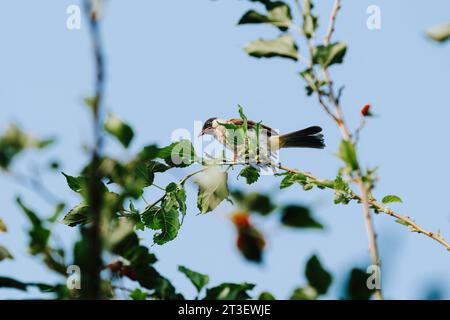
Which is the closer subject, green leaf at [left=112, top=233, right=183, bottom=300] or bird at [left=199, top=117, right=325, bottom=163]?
green leaf at [left=112, top=233, right=183, bottom=300]

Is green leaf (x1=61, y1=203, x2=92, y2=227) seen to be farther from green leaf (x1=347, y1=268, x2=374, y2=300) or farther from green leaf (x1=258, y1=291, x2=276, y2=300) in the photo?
green leaf (x1=347, y1=268, x2=374, y2=300)

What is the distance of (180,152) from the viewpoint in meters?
2.38

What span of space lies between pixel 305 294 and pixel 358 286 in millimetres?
149

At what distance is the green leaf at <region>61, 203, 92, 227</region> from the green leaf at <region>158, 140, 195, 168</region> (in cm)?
38

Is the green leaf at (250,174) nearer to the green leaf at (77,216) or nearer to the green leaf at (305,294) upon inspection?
the green leaf at (77,216)

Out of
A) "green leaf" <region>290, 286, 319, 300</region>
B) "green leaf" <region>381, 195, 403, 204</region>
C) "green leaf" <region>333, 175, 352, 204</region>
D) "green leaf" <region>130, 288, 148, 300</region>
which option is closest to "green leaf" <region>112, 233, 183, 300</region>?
"green leaf" <region>130, 288, 148, 300</region>

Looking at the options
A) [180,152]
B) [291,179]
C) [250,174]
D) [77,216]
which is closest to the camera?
[77,216]

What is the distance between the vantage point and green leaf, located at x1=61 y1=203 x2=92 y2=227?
2.13m

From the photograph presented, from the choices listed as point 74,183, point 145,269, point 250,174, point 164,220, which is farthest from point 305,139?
point 145,269

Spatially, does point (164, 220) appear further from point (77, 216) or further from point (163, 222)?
point (77, 216)

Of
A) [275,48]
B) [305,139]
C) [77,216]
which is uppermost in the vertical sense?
[305,139]

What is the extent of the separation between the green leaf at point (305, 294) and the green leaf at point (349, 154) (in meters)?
0.29
